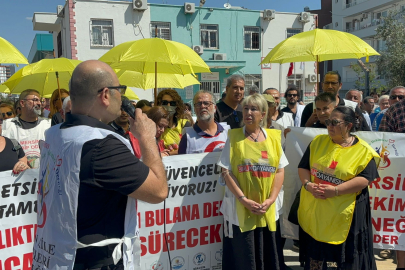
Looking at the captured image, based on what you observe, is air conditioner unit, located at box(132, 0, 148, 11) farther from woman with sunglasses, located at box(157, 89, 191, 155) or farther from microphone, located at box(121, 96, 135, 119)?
microphone, located at box(121, 96, 135, 119)

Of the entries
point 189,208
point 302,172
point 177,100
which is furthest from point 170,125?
point 302,172

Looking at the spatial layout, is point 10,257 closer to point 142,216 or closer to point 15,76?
point 142,216

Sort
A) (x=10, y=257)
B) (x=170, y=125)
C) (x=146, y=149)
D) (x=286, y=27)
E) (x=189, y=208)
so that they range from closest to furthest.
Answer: (x=146, y=149), (x=10, y=257), (x=189, y=208), (x=170, y=125), (x=286, y=27)

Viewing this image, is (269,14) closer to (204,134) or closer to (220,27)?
(220,27)

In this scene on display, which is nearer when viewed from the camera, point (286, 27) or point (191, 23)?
point (191, 23)

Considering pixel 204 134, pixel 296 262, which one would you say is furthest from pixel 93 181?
pixel 296 262

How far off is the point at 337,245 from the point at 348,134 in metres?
1.05

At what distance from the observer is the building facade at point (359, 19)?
117ft

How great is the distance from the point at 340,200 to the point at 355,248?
0.47m

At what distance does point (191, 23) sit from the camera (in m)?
22.4

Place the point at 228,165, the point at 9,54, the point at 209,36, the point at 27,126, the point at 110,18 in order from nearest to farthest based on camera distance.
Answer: the point at 228,165, the point at 9,54, the point at 27,126, the point at 110,18, the point at 209,36

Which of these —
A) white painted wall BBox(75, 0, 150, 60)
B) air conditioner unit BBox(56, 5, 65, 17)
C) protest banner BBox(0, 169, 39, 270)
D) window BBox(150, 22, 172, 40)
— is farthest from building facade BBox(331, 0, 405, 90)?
protest banner BBox(0, 169, 39, 270)

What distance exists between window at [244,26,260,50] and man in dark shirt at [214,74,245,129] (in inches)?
798

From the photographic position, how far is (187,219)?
3568 mm
